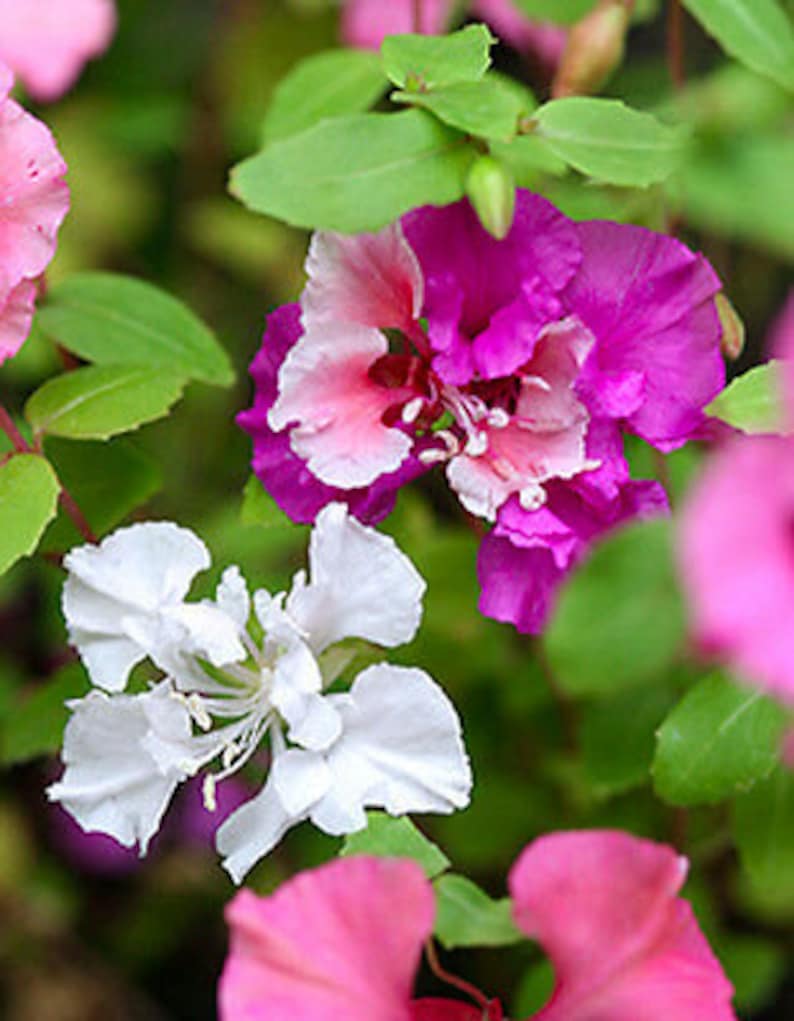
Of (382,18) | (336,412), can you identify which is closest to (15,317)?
(336,412)

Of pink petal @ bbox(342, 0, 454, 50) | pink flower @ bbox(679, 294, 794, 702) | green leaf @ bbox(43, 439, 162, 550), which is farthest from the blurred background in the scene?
pink flower @ bbox(679, 294, 794, 702)

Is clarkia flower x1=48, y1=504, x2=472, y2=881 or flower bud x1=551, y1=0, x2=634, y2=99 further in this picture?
flower bud x1=551, y1=0, x2=634, y2=99

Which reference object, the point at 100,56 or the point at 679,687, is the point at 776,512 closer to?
the point at 679,687

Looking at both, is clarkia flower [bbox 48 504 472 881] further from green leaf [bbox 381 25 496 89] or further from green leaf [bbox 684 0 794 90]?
green leaf [bbox 684 0 794 90]

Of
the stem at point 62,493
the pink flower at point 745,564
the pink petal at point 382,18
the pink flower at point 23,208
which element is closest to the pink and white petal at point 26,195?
the pink flower at point 23,208

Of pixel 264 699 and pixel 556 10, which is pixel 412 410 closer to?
pixel 264 699

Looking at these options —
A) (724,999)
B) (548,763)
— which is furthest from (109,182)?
(724,999)
